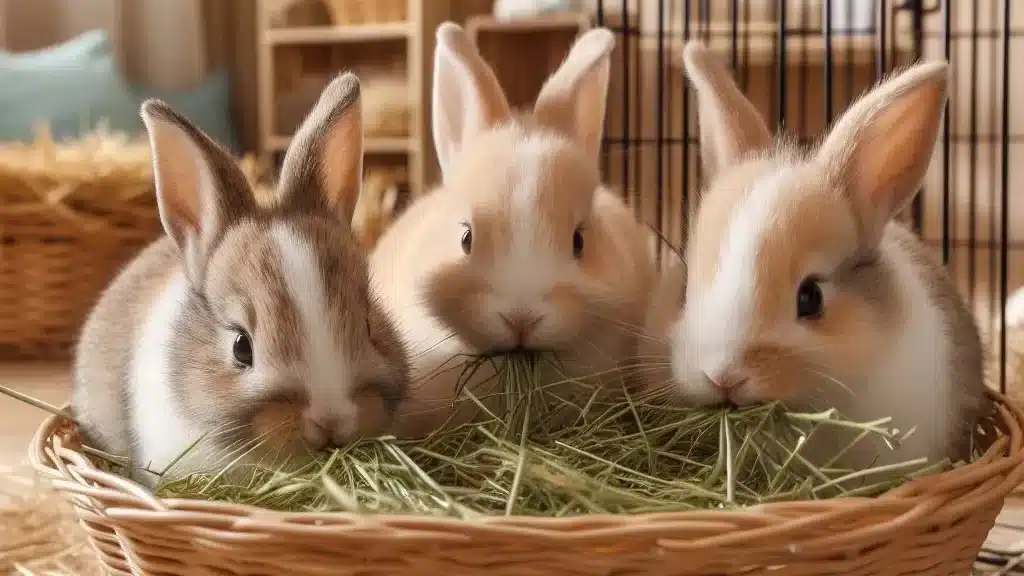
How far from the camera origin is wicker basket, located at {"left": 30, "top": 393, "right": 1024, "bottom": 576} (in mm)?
855

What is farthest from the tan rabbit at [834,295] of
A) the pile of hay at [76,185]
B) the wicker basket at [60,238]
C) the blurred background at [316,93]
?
the wicker basket at [60,238]

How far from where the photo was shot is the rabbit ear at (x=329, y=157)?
1.20 metres

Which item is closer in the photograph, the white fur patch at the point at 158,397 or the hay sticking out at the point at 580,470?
the hay sticking out at the point at 580,470

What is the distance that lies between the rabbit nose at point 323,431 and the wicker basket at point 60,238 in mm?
1616

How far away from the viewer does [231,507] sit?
3.00ft

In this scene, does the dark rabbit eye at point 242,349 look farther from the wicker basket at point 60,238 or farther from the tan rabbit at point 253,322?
the wicker basket at point 60,238

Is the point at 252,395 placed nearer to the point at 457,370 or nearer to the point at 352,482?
the point at 352,482

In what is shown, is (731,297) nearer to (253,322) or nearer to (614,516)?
(614,516)

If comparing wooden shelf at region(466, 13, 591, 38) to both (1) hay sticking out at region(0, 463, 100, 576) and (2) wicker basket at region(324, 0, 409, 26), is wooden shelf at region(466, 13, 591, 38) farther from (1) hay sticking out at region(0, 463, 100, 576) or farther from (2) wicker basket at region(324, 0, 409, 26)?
(1) hay sticking out at region(0, 463, 100, 576)

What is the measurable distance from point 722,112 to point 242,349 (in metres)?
0.63

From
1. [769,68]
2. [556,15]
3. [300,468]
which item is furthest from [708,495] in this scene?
[769,68]

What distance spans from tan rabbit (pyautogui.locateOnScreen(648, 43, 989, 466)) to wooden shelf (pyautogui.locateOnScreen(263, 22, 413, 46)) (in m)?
3.02

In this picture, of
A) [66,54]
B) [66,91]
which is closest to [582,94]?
[66,91]

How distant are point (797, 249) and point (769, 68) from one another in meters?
3.21
